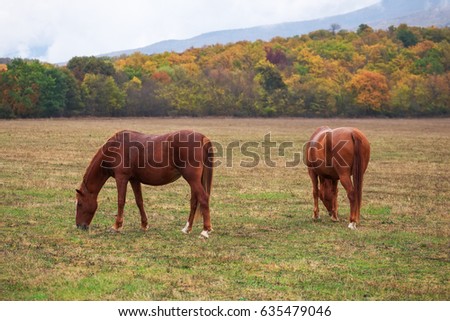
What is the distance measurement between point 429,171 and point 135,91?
70.9m

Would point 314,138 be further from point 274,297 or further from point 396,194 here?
point 274,297

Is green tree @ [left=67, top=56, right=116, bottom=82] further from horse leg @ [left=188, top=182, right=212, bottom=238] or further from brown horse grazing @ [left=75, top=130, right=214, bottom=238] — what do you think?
horse leg @ [left=188, top=182, right=212, bottom=238]

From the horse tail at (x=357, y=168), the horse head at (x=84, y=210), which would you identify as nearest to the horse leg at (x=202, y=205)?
the horse head at (x=84, y=210)

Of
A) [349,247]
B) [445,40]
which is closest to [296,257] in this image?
[349,247]

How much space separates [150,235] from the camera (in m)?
12.3

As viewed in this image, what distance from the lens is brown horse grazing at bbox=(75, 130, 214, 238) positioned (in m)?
12.4

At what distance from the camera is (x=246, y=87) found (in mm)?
94250

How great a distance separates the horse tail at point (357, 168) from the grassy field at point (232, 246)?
71 centimetres

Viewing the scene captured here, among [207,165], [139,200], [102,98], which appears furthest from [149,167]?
[102,98]

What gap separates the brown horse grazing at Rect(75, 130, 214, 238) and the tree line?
210 ft

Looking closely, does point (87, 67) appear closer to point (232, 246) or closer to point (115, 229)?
point (115, 229)

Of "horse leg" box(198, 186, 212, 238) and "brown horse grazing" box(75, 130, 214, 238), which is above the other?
"brown horse grazing" box(75, 130, 214, 238)

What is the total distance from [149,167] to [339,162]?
3.94m

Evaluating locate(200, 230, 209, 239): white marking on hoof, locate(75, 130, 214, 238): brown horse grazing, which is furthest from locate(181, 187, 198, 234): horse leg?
locate(200, 230, 209, 239): white marking on hoof
